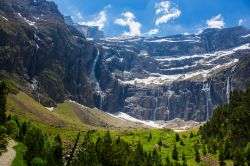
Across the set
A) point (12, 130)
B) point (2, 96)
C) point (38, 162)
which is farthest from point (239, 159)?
point (12, 130)

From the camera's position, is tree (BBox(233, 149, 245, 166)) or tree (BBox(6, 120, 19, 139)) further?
tree (BBox(6, 120, 19, 139))

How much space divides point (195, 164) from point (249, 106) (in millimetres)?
38582

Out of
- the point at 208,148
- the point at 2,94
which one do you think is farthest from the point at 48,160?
the point at 208,148

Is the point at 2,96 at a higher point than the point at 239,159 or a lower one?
higher

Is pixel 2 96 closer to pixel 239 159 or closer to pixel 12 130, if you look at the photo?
pixel 12 130

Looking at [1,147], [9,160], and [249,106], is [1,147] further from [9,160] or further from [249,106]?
[249,106]

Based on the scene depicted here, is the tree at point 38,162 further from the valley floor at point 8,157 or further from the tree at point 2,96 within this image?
the tree at point 2,96

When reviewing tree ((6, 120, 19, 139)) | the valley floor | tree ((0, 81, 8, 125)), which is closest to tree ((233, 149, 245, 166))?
the valley floor

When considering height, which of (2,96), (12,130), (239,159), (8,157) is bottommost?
(239,159)

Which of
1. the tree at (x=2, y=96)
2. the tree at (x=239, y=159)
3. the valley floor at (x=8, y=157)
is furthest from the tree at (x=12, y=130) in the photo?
the tree at (x=239, y=159)

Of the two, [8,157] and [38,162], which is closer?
[8,157]

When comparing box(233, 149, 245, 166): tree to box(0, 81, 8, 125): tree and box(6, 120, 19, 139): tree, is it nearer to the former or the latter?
box(0, 81, 8, 125): tree

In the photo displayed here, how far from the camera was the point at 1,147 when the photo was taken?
88.9 meters

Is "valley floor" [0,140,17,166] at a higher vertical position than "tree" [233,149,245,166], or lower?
higher
